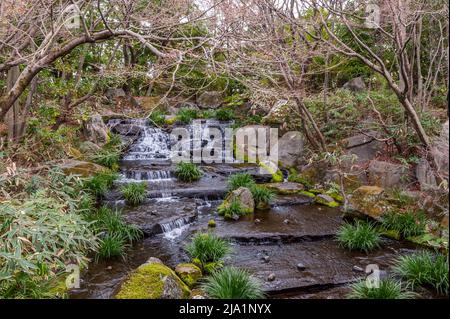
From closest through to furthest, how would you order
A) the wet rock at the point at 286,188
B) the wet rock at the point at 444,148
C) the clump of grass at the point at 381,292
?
the wet rock at the point at 444,148, the clump of grass at the point at 381,292, the wet rock at the point at 286,188

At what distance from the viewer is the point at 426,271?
4.14m

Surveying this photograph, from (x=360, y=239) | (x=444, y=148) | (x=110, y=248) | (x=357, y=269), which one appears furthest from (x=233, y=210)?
(x=444, y=148)

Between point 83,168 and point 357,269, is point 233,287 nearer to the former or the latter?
point 357,269

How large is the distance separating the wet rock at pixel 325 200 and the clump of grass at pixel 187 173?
387cm

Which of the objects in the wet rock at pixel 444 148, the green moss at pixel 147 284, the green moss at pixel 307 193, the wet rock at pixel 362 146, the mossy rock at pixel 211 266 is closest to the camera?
the wet rock at pixel 444 148

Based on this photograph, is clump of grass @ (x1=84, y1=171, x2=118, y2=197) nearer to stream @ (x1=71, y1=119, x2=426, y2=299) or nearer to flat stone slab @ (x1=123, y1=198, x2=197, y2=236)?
stream @ (x1=71, y1=119, x2=426, y2=299)

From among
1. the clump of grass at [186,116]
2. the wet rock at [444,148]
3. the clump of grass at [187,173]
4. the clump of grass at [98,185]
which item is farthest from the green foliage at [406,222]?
the clump of grass at [186,116]

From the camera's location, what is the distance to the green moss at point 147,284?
12.0ft

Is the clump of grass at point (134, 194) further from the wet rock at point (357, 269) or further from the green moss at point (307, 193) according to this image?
the wet rock at point (357, 269)

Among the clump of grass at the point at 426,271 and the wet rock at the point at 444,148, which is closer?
the wet rock at the point at 444,148

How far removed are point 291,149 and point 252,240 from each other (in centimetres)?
611

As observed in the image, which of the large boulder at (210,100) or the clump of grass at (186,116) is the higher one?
the large boulder at (210,100)

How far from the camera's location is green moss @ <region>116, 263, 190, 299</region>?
3.66m
